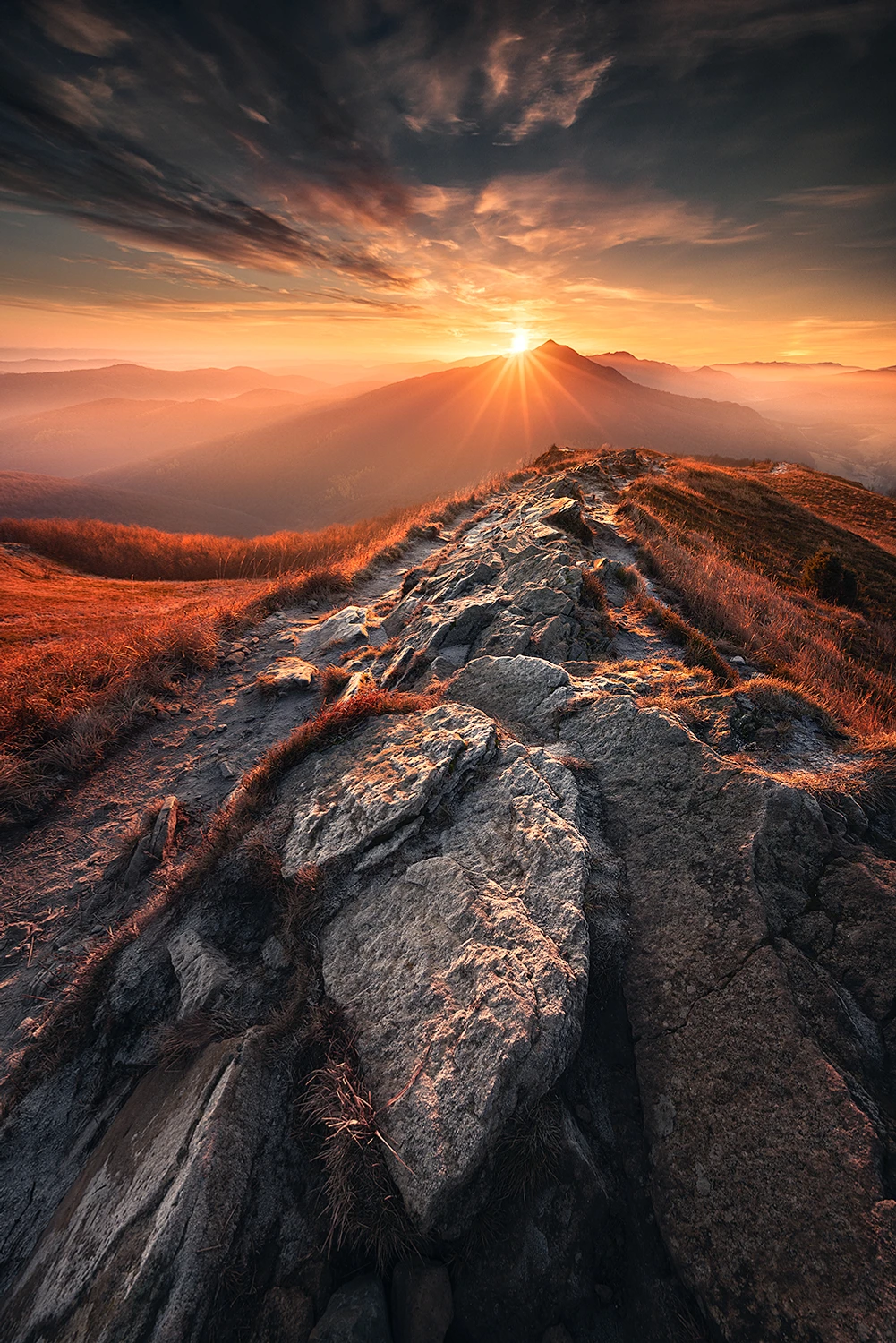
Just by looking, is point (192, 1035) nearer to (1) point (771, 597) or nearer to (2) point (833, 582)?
(1) point (771, 597)

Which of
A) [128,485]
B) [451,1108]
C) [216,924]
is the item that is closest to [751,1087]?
[451,1108]

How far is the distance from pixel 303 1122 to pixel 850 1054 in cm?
430

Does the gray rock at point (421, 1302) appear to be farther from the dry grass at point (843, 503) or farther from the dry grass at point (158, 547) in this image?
the dry grass at point (843, 503)

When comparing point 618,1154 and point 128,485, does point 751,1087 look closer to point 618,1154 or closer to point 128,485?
point 618,1154

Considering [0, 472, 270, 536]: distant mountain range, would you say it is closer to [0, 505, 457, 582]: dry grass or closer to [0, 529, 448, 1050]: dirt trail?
[0, 505, 457, 582]: dry grass

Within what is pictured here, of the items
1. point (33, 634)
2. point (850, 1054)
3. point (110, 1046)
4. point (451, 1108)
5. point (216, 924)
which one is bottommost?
point (33, 634)

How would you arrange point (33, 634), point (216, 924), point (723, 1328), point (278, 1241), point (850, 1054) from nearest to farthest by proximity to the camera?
point (723, 1328)
point (278, 1241)
point (850, 1054)
point (216, 924)
point (33, 634)

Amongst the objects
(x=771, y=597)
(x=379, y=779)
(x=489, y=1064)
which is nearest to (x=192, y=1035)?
(x=489, y=1064)

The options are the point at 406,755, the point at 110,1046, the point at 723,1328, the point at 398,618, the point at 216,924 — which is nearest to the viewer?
the point at 723,1328

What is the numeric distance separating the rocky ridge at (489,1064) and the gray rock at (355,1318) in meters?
0.02

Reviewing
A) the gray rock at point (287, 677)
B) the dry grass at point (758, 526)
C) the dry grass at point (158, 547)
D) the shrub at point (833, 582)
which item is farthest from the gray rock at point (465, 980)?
the dry grass at point (158, 547)

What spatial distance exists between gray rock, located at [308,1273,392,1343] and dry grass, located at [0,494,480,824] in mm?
7065

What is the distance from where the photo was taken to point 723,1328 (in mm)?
3047

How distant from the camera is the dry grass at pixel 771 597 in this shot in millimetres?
8289
